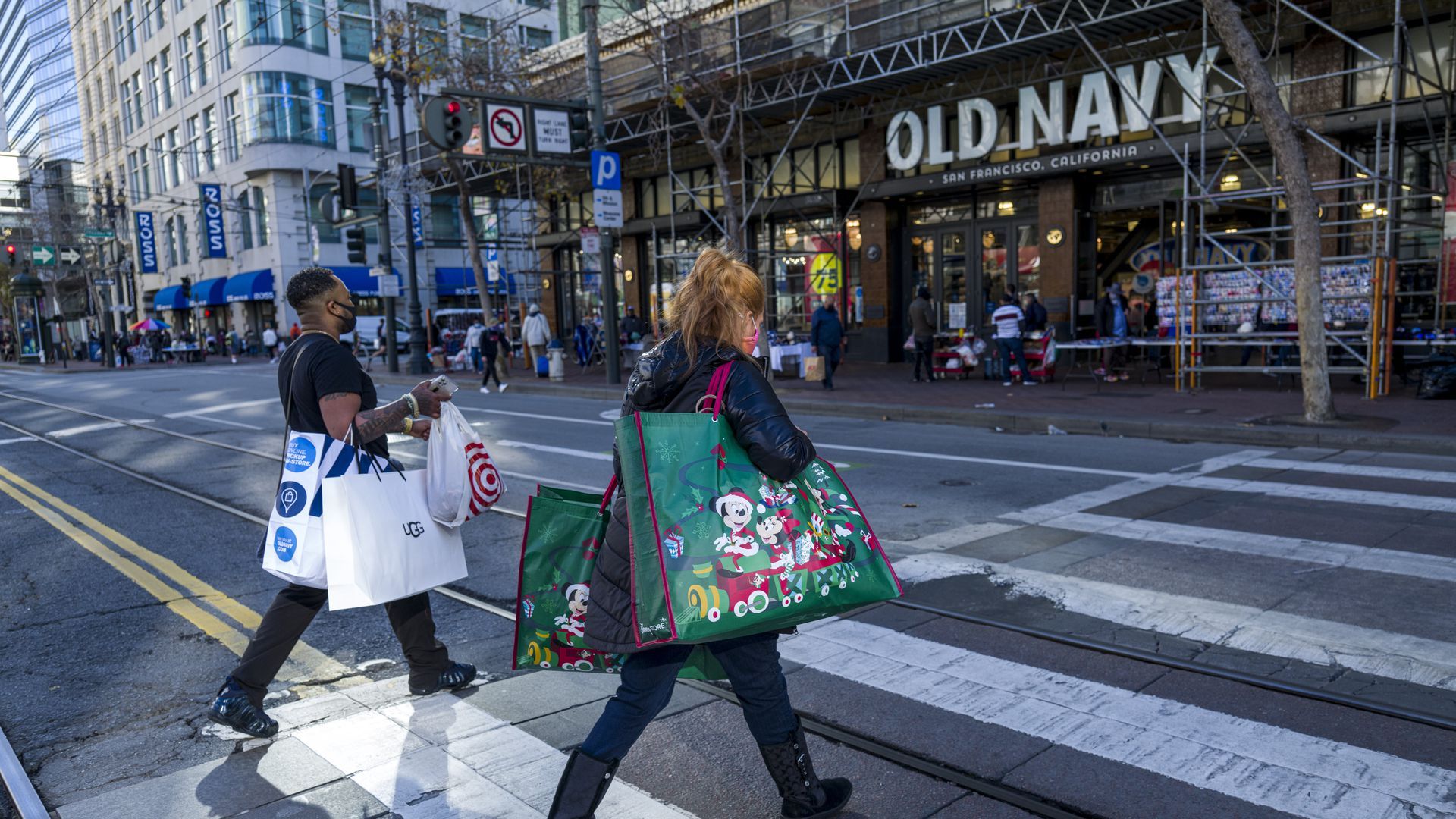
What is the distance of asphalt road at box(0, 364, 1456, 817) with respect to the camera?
135 inches

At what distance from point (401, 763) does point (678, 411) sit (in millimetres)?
1927

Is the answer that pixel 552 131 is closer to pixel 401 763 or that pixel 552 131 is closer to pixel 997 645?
pixel 997 645

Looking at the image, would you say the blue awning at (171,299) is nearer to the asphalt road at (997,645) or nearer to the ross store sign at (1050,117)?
the ross store sign at (1050,117)

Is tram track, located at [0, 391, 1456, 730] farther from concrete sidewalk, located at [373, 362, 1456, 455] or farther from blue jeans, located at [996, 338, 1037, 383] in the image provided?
blue jeans, located at [996, 338, 1037, 383]

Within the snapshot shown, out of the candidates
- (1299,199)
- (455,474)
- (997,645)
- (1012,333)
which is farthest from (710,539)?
(1012,333)

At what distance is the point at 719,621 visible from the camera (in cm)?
259

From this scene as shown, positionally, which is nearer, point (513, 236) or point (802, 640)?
point (802, 640)

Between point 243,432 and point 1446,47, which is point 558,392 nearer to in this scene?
point 243,432

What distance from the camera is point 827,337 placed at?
16.9 meters

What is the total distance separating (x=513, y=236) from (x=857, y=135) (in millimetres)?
18379

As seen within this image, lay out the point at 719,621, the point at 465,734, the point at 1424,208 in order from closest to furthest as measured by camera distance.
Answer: the point at 719,621 → the point at 465,734 → the point at 1424,208

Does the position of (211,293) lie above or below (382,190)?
below

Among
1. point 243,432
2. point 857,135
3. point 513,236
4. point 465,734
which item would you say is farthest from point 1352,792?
point 513,236


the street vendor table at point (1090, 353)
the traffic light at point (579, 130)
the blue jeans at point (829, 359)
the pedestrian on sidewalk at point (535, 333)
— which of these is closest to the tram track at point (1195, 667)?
the street vendor table at point (1090, 353)
